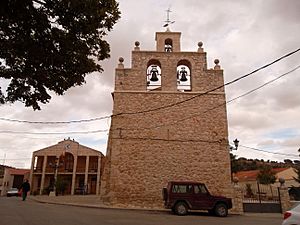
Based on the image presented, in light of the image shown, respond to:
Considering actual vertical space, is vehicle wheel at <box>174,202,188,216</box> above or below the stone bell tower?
below

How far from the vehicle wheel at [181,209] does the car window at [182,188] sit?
567 mm

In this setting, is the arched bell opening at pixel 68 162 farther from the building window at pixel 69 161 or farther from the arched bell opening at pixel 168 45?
the arched bell opening at pixel 168 45

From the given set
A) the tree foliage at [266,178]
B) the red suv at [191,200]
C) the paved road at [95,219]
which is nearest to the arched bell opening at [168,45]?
the red suv at [191,200]

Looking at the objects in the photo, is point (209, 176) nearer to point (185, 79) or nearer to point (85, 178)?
point (185, 79)

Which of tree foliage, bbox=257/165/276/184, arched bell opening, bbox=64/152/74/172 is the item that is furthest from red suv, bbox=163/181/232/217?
arched bell opening, bbox=64/152/74/172

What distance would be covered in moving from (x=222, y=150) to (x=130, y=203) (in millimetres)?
5974

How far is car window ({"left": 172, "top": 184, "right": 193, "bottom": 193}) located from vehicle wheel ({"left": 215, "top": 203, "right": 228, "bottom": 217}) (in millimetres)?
1463

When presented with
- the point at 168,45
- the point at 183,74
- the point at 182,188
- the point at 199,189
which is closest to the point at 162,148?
the point at 182,188

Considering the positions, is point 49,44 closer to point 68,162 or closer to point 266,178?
point 266,178

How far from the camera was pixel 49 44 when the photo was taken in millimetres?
6113

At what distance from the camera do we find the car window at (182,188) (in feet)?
44.4

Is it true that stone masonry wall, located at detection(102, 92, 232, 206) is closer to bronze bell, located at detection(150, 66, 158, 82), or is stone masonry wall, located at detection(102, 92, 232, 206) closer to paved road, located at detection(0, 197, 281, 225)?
bronze bell, located at detection(150, 66, 158, 82)

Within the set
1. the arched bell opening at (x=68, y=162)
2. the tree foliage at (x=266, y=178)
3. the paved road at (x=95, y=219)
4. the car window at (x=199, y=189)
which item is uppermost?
the arched bell opening at (x=68, y=162)

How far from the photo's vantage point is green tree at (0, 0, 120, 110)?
5.72m
